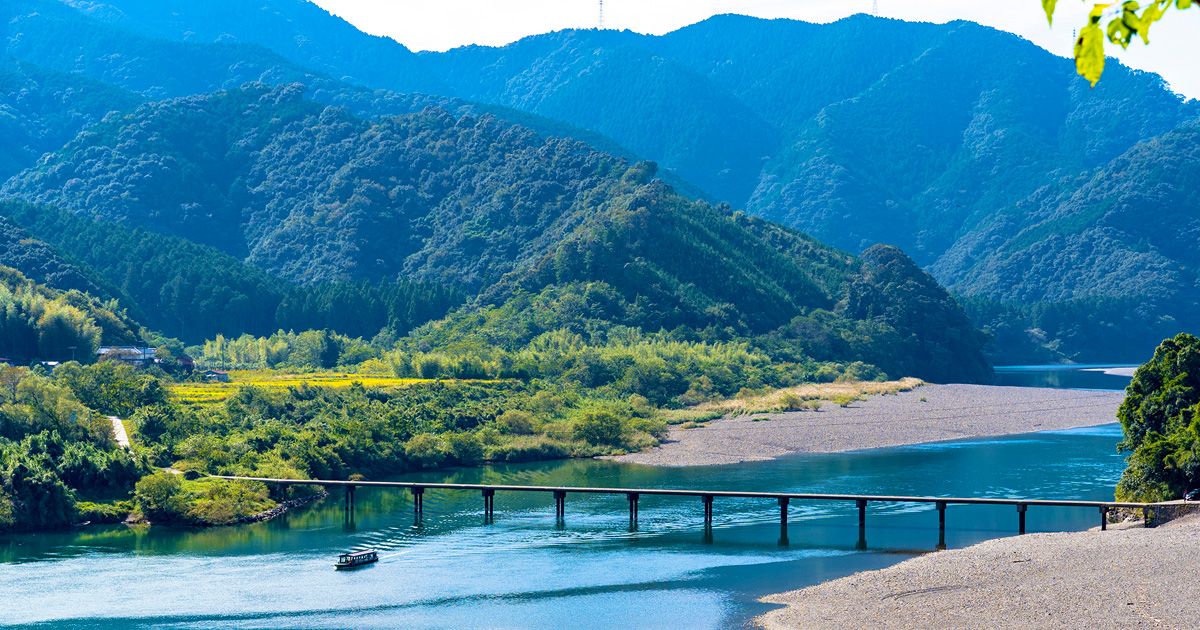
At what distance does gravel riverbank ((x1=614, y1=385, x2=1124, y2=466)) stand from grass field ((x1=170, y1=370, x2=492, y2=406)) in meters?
25.6

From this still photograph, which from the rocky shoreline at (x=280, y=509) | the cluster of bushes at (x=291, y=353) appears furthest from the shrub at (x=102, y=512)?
the cluster of bushes at (x=291, y=353)

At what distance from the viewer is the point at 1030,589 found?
154 ft

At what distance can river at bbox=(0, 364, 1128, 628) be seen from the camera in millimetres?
48469

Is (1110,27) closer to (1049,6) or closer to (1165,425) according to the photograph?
(1049,6)

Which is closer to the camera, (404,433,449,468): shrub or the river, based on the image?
the river

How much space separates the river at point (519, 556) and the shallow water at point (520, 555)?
0.38 ft

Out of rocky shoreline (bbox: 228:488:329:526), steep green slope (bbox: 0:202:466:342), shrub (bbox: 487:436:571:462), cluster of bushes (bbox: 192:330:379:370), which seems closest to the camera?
rocky shoreline (bbox: 228:488:329:526)

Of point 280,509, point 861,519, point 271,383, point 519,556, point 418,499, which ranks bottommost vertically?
point 519,556

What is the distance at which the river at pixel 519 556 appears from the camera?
159ft

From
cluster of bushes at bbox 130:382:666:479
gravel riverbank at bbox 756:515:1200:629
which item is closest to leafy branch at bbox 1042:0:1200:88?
gravel riverbank at bbox 756:515:1200:629

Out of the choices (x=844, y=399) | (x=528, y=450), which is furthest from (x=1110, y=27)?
(x=844, y=399)

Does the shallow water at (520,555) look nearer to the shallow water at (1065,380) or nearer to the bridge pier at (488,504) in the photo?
the bridge pier at (488,504)

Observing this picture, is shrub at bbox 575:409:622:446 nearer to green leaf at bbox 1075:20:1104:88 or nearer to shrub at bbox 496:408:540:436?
shrub at bbox 496:408:540:436

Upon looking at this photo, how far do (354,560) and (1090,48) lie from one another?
50218mm
